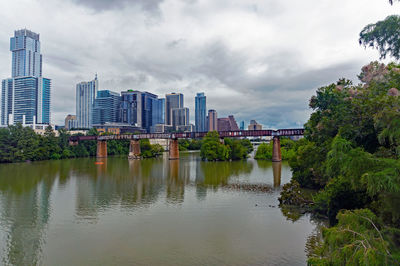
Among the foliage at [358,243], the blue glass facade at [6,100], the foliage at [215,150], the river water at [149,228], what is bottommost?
the river water at [149,228]

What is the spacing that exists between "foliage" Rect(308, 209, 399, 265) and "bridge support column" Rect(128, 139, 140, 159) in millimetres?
75835

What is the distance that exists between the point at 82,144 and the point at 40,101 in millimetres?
115074

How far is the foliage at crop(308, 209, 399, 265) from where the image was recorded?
543 centimetres

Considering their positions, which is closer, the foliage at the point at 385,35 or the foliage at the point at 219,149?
the foliage at the point at 385,35

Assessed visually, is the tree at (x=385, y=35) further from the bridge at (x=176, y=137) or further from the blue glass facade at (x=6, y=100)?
the blue glass facade at (x=6, y=100)

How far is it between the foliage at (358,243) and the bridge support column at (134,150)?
249 feet

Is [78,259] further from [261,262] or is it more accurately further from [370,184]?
[370,184]

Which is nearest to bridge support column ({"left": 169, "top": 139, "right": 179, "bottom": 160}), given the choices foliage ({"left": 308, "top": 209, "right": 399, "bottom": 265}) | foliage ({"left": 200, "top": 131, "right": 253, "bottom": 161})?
foliage ({"left": 200, "top": 131, "right": 253, "bottom": 161})

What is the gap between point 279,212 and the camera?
20.8 metres

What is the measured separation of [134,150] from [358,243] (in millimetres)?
78069

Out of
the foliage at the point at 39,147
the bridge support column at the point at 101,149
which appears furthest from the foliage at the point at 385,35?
the bridge support column at the point at 101,149

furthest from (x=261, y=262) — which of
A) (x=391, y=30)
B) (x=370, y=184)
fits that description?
(x=391, y=30)

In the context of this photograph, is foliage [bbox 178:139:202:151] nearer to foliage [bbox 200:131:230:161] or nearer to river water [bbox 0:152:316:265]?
foliage [bbox 200:131:230:161]

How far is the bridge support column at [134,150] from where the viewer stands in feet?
263
